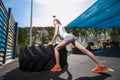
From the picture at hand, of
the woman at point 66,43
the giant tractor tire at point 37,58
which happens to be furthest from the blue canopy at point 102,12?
the woman at point 66,43

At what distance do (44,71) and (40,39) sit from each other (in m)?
14.1

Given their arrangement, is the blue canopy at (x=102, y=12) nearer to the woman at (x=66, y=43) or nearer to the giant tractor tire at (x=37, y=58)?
the giant tractor tire at (x=37, y=58)

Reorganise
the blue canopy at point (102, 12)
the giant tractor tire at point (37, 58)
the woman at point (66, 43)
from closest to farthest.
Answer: the woman at point (66, 43), the giant tractor tire at point (37, 58), the blue canopy at point (102, 12)

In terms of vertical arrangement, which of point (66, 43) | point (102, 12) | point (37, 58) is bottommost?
point (37, 58)

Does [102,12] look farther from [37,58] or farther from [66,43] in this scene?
[66,43]

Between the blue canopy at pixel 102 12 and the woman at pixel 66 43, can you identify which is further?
the blue canopy at pixel 102 12

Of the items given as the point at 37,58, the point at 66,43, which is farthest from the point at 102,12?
the point at 66,43

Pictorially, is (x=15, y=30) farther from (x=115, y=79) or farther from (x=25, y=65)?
(x=115, y=79)

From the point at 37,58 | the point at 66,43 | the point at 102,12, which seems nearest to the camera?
the point at 66,43

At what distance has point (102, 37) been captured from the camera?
2045 centimetres

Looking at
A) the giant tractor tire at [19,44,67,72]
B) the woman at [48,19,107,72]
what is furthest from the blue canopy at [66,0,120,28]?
the woman at [48,19,107,72]

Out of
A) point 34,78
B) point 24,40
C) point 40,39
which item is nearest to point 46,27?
point 40,39

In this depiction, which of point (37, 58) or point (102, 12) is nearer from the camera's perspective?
point (37, 58)

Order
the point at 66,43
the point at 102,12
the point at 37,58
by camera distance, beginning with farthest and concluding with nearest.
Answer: the point at 102,12 → the point at 37,58 → the point at 66,43
